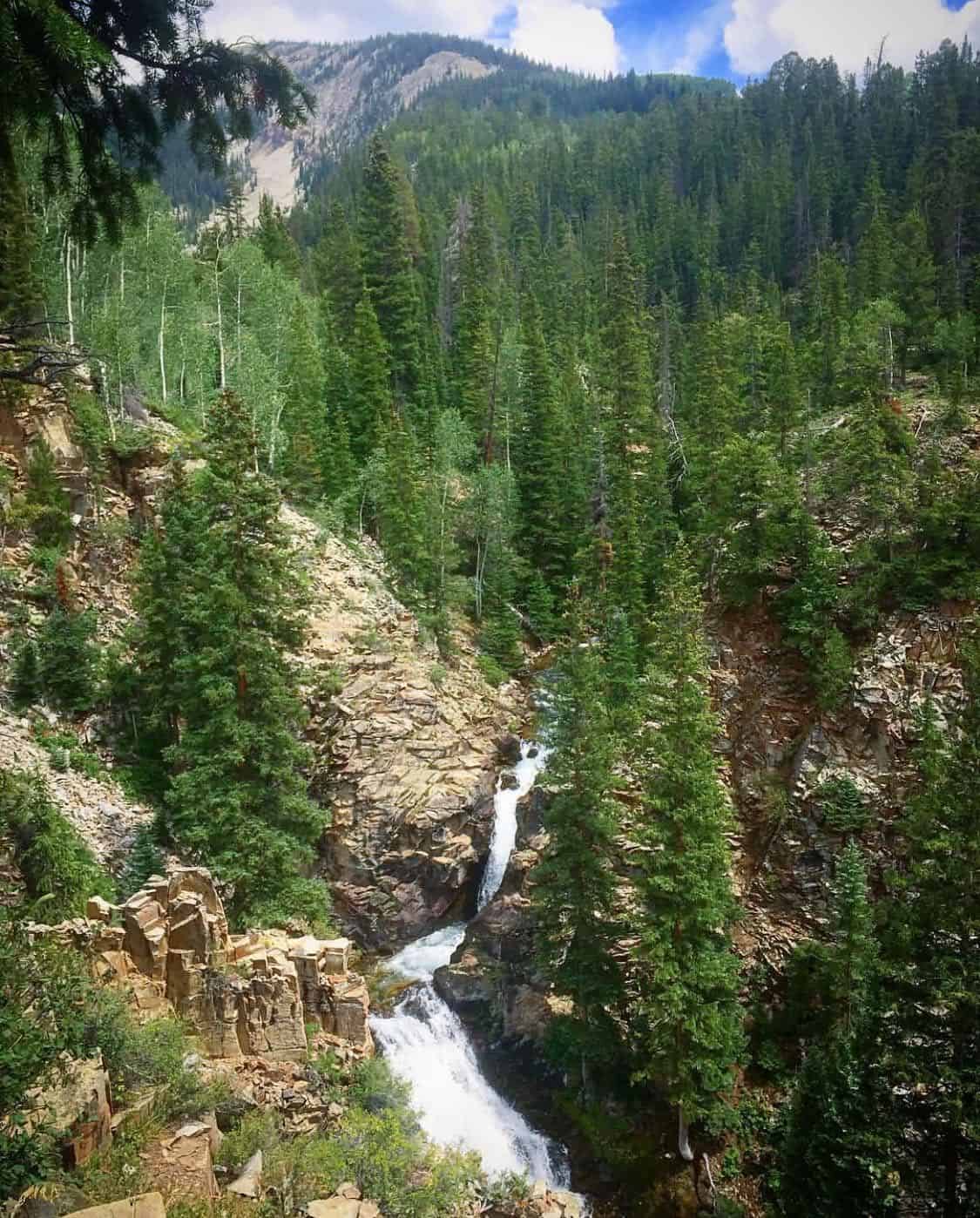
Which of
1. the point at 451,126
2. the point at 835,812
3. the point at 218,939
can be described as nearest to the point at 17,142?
the point at 218,939

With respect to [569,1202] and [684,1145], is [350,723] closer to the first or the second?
[569,1202]

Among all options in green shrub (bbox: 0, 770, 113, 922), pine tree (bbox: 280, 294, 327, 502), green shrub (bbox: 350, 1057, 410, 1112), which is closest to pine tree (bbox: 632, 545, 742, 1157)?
green shrub (bbox: 350, 1057, 410, 1112)

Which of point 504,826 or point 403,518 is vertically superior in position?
point 403,518

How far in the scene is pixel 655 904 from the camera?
1992cm

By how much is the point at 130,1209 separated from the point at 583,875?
15.3 metres

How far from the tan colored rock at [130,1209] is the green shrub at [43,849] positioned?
9.89m

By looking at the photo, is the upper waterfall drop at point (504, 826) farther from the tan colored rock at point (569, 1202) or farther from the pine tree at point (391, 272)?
the pine tree at point (391, 272)

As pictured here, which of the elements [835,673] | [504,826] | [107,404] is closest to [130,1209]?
[504,826]

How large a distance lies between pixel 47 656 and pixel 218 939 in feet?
36.8

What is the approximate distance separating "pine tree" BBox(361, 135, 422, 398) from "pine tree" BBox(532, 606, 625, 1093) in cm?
3303

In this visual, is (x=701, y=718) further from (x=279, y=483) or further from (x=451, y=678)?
(x=279, y=483)

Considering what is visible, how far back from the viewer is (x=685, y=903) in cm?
1945

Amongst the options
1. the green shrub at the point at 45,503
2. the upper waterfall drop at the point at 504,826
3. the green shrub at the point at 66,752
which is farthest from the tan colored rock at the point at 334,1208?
the green shrub at the point at 45,503

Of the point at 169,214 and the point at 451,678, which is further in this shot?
the point at 169,214
